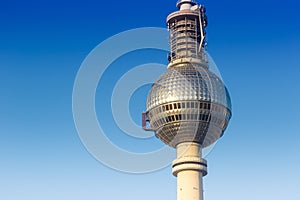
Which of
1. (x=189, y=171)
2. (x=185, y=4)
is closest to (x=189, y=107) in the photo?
(x=189, y=171)

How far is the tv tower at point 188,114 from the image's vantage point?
11036cm

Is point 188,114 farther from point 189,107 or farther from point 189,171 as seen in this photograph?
point 189,171

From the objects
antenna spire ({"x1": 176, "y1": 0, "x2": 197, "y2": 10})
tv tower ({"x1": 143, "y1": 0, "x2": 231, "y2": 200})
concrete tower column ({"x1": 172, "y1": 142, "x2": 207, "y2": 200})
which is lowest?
concrete tower column ({"x1": 172, "y1": 142, "x2": 207, "y2": 200})

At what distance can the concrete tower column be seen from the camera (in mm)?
107938

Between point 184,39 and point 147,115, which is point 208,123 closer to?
point 147,115

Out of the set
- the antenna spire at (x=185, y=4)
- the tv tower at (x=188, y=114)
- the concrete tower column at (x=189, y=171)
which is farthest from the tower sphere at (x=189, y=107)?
the antenna spire at (x=185, y=4)

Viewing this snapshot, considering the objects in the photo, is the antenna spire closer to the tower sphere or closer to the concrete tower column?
the tower sphere

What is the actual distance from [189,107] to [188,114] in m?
1.53

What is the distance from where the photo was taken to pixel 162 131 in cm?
11575

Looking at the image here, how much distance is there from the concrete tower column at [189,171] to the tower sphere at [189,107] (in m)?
2.87

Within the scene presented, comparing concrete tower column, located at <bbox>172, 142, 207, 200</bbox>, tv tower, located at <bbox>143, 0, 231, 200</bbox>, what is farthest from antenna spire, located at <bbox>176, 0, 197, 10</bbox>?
concrete tower column, located at <bbox>172, 142, 207, 200</bbox>

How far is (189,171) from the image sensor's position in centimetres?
11019

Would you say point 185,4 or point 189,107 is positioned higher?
point 185,4

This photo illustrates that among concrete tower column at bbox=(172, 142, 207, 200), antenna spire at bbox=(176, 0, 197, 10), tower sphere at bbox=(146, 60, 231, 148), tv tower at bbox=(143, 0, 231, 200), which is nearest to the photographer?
concrete tower column at bbox=(172, 142, 207, 200)
